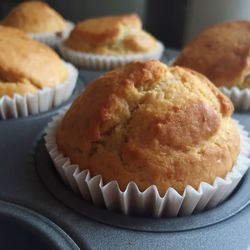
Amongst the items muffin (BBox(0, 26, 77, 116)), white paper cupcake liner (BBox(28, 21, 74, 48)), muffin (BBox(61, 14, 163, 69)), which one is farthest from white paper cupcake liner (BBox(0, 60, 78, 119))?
white paper cupcake liner (BBox(28, 21, 74, 48))

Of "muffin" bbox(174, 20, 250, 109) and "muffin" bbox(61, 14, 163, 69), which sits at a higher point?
"muffin" bbox(174, 20, 250, 109)

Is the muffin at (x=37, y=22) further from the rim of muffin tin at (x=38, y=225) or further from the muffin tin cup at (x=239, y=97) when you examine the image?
the rim of muffin tin at (x=38, y=225)

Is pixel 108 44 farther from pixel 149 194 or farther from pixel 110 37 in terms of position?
pixel 149 194

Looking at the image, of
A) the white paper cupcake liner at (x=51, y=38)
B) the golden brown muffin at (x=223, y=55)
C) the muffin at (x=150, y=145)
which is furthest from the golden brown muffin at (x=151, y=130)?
the white paper cupcake liner at (x=51, y=38)

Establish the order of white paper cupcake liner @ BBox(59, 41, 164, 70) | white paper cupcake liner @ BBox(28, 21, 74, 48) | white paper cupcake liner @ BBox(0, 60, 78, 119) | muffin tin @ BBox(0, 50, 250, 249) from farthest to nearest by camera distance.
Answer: white paper cupcake liner @ BBox(28, 21, 74, 48) → white paper cupcake liner @ BBox(59, 41, 164, 70) → white paper cupcake liner @ BBox(0, 60, 78, 119) → muffin tin @ BBox(0, 50, 250, 249)

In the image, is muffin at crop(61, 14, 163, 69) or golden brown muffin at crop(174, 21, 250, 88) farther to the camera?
→ muffin at crop(61, 14, 163, 69)

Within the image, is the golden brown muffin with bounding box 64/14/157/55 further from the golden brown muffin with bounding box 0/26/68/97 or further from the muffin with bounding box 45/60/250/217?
the muffin with bounding box 45/60/250/217

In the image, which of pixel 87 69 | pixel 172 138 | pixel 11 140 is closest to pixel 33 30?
pixel 87 69

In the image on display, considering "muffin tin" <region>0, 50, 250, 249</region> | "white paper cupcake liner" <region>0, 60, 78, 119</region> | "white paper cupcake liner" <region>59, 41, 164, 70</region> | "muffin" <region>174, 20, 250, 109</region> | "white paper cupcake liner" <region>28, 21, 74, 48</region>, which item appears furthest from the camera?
"white paper cupcake liner" <region>28, 21, 74, 48</region>
